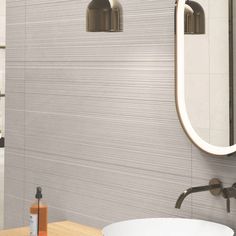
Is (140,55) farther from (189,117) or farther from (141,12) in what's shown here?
(189,117)

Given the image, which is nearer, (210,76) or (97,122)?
(210,76)

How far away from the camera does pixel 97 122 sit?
2578 mm

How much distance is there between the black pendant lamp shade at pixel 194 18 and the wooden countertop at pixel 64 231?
86 cm

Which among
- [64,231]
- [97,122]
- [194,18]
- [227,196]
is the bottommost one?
[64,231]

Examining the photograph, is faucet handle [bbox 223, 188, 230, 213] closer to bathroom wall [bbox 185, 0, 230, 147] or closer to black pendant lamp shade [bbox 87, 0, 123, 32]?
bathroom wall [bbox 185, 0, 230, 147]

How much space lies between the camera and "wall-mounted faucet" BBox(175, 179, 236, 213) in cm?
205

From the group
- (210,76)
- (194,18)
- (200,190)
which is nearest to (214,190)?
(200,190)

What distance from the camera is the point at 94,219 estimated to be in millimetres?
2615

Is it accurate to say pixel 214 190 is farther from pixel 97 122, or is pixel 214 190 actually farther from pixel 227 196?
pixel 97 122

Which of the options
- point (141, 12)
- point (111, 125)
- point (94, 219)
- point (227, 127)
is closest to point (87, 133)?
point (111, 125)

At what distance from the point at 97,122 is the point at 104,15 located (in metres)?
0.49

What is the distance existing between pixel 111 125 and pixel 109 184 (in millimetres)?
235

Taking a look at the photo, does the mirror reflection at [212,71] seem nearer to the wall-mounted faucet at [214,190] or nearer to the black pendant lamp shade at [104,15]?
the wall-mounted faucet at [214,190]

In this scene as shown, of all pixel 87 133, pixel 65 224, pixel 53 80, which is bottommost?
pixel 65 224
